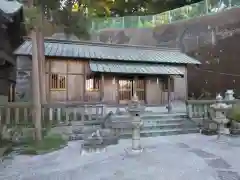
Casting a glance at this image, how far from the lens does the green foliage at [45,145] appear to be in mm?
7184

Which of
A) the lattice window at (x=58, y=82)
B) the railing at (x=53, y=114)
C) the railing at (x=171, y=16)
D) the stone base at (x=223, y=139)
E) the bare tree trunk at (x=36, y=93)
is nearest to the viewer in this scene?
the bare tree trunk at (x=36, y=93)

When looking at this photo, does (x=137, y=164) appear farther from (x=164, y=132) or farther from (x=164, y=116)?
(x=164, y=116)

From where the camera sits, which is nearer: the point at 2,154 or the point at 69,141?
the point at 2,154

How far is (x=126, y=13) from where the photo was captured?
108 ft

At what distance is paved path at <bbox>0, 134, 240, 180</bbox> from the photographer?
5098 millimetres

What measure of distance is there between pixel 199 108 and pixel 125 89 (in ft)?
22.6

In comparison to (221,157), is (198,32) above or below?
above

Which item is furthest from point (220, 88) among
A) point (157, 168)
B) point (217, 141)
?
point (157, 168)

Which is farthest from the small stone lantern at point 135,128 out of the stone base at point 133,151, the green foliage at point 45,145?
the green foliage at point 45,145

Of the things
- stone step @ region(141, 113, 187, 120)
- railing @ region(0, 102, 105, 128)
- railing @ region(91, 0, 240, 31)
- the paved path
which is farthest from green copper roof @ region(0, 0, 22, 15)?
the paved path

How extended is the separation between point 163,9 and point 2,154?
2890 centimetres

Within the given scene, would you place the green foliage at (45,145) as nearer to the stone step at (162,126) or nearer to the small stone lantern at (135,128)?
the small stone lantern at (135,128)

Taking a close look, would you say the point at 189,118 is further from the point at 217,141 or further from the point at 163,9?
the point at 163,9

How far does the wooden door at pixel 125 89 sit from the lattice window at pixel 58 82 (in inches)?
160
